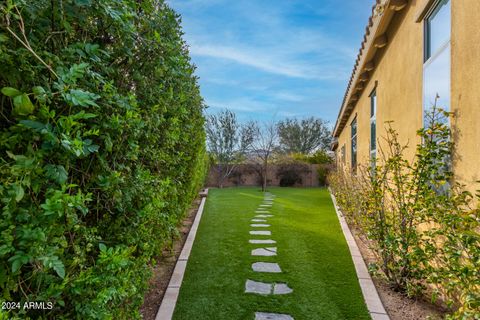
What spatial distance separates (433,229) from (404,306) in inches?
43.7

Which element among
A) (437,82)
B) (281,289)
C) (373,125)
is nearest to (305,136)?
(373,125)

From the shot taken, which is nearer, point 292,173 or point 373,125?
point 373,125

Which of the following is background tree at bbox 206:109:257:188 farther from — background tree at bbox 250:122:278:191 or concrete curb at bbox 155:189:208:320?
concrete curb at bbox 155:189:208:320

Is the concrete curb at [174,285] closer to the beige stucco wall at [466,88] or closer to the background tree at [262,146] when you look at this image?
the beige stucco wall at [466,88]

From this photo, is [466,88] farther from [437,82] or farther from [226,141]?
[226,141]

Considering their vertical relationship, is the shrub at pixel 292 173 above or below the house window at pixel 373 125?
below

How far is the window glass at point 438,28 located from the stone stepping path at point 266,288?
11.8 ft

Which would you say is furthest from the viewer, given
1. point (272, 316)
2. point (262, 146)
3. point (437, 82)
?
point (262, 146)

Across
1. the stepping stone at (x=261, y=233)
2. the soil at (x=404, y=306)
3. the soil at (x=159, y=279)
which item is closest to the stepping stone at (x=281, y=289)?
the soil at (x=404, y=306)

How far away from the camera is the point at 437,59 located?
3.86m

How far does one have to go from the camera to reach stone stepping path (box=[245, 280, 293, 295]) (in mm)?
4012

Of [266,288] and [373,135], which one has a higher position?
[373,135]

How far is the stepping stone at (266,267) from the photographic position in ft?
15.5

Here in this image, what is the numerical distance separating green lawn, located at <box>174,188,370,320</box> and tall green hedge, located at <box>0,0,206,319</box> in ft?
4.26
